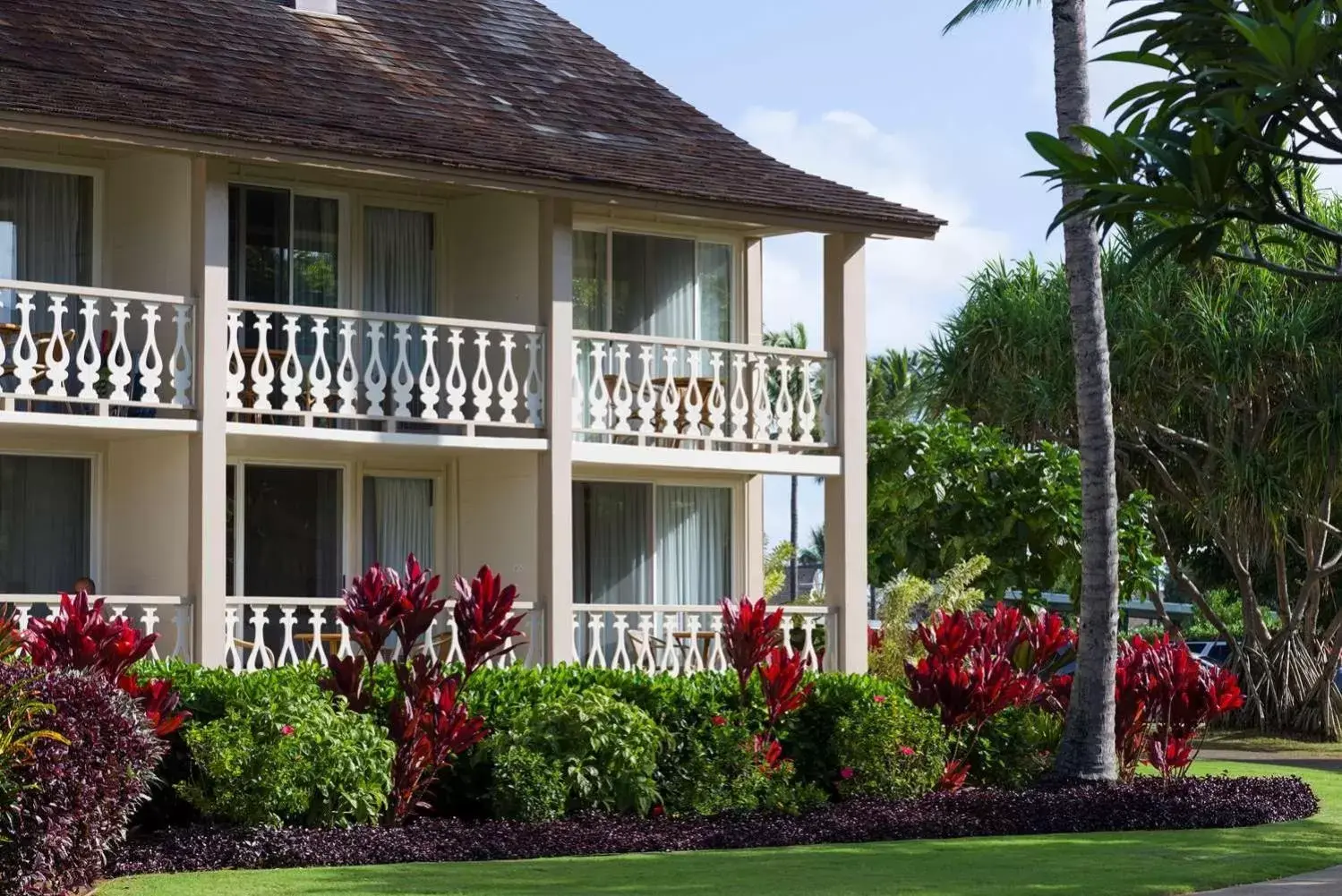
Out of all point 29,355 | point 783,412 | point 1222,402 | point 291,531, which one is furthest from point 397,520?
point 1222,402

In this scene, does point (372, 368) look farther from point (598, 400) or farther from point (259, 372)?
point (598, 400)

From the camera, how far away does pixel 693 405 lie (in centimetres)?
2139

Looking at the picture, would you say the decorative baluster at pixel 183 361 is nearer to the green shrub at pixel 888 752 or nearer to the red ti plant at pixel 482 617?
the red ti plant at pixel 482 617

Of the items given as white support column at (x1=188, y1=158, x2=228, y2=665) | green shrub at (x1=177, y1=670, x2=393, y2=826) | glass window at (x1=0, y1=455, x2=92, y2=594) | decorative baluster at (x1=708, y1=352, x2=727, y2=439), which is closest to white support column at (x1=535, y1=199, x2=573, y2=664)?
decorative baluster at (x1=708, y1=352, x2=727, y2=439)

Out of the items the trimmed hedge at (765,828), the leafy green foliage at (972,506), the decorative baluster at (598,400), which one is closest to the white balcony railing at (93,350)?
the decorative baluster at (598,400)

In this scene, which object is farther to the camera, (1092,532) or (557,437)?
(557,437)

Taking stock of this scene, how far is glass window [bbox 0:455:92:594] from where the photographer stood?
1931cm

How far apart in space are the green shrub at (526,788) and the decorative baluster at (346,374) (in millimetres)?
4215

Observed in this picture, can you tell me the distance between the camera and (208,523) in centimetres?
1819

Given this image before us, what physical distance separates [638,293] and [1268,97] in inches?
558

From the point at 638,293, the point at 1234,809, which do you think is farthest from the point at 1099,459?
the point at 638,293

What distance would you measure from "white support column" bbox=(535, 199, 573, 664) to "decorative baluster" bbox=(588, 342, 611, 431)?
25 centimetres

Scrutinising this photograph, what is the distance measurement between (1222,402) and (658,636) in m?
15.0

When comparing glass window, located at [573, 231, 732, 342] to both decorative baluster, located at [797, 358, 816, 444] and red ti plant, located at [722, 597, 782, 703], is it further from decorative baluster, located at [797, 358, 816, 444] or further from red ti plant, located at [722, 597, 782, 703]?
red ti plant, located at [722, 597, 782, 703]
